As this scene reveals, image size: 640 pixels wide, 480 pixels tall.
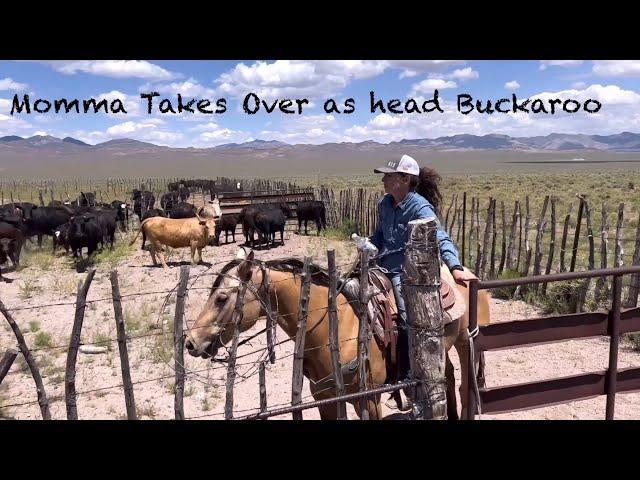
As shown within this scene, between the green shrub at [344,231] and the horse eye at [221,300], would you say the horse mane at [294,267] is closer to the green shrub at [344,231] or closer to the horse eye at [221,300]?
the horse eye at [221,300]

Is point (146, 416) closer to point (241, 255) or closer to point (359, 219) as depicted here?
point (241, 255)

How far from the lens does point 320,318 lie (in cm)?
373

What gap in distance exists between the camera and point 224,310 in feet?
11.6

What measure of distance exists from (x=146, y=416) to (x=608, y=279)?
25.5 ft

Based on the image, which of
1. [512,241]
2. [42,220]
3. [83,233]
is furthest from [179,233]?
[512,241]

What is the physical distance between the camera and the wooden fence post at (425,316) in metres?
2.93

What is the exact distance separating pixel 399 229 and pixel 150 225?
36.6 ft

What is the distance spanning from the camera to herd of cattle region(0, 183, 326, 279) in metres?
13.7

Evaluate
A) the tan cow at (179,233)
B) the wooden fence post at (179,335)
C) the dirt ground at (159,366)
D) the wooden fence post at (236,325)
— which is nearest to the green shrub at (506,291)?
the dirt ground at (159,366)

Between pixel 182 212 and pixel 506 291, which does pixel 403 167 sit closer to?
pixel 506 291

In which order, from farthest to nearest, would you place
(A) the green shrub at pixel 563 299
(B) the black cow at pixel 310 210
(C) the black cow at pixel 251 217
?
(B) the black cow at pixel 310 210 → (C) the black cow at pixel 251 217 → (A) the green shrub at pixel 563 299

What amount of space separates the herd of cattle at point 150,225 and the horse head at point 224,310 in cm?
1037

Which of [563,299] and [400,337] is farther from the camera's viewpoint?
[563,299]

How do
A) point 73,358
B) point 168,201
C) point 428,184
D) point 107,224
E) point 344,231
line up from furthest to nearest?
point 168,201
point 344,231
point 107,224
point 428,184
point 73,358
